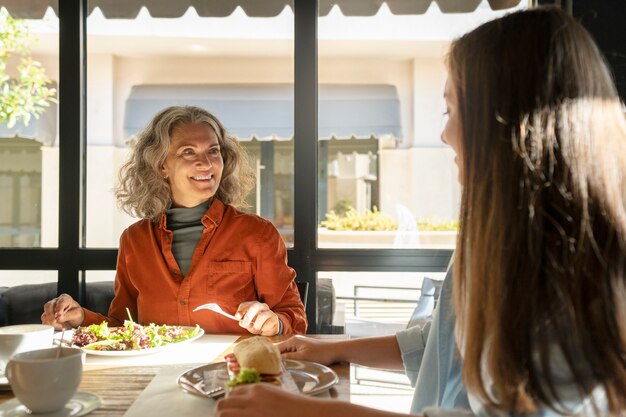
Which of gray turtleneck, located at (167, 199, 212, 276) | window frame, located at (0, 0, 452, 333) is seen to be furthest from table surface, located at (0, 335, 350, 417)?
window frame, located at (0, 0, 452, 333)

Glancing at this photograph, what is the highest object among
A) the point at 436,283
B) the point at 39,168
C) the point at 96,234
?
the point at 39,168

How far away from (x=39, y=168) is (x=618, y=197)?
295cm

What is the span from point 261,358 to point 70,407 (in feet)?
1.07

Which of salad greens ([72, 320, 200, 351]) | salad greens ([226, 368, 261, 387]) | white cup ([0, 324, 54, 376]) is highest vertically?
white cup ([0, 324, 54, 376])

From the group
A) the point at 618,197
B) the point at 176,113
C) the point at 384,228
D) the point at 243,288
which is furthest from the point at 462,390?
the point at 384,228

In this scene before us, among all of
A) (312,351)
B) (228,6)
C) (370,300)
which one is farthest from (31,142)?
(312,351)

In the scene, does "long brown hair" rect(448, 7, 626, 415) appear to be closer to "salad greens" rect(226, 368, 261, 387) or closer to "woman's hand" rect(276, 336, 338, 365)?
"salad greens" rect(226, 368, 261, 387)

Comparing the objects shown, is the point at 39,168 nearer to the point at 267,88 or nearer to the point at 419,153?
the point at 267,88

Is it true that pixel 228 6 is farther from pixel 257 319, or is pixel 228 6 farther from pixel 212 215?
pixel 257 319

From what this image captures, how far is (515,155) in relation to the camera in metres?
0.76

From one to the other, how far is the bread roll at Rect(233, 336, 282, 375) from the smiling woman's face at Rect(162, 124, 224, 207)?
1.09 metres

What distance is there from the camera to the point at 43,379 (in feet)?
2.97

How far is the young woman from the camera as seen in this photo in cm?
72

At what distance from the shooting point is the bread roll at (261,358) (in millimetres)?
1070
